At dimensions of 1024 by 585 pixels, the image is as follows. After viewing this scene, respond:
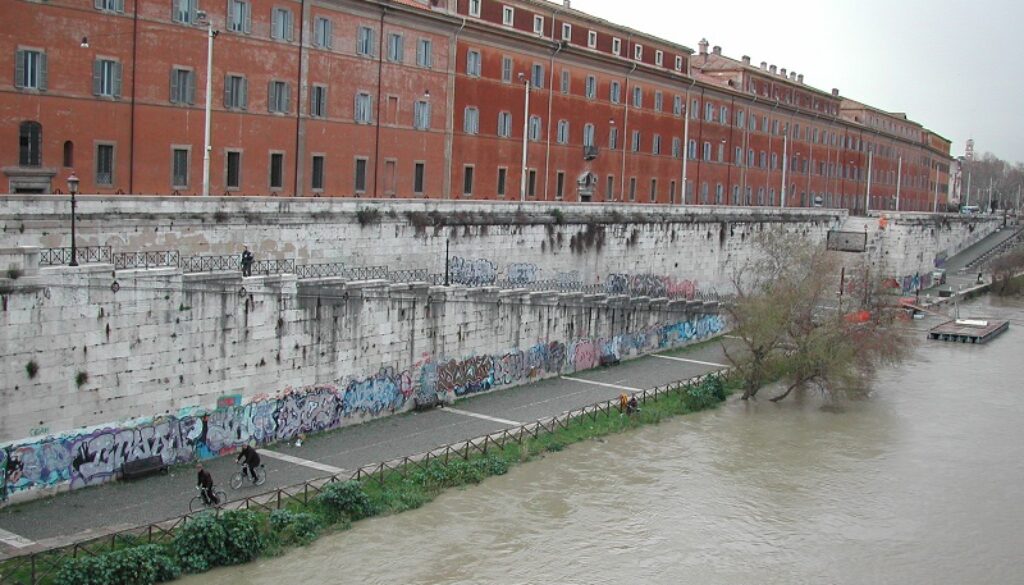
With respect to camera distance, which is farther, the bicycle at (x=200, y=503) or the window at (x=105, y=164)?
the window at (x=105, y=164)

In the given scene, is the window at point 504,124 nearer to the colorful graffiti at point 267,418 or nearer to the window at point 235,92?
the colorful graffiti at point 267,418

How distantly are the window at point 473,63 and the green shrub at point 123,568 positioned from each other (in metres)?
25.8

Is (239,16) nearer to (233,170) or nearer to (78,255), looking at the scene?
(233,170)

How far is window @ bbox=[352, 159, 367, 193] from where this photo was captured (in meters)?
35.2

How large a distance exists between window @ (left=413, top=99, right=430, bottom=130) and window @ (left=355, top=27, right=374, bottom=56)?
2.96 metres

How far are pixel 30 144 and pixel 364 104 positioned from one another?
11.6 m

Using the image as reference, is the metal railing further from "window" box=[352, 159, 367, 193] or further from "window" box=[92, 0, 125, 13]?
"window" box=[352, 159, 367, 193]

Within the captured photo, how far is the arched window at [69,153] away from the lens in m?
26.8

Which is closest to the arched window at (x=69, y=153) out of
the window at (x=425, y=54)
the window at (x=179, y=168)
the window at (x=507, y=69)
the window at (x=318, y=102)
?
the window at (x=179, y=168)

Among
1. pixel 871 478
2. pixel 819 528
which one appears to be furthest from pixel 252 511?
pixel 871 478

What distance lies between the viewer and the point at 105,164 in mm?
27672

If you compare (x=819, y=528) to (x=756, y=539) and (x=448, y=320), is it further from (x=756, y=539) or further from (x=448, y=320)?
(x=448, y=320)

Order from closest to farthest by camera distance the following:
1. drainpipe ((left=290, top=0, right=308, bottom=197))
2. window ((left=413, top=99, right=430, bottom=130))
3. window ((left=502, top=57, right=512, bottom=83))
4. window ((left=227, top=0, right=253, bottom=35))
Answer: window ((left=227, top=0, right=253, bottom=35)) → drainpipe ((left=290, top=0, right=308, bottom=197)) → window ((left=413, top=99, right=430, bottom=130)) → window ((left=502, top=57, right=512, bottom=83))

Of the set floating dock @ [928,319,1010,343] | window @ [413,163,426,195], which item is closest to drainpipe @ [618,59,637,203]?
window @ [413,163,426,195]
